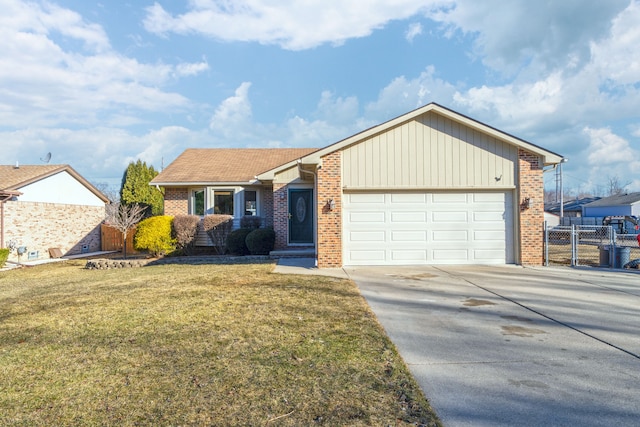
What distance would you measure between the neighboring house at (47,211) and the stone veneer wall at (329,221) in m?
12.3

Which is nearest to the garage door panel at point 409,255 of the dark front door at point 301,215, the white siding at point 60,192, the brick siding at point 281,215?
the dark front door at point 301,215

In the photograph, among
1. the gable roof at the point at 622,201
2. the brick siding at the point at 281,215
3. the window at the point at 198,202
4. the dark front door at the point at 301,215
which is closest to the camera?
the brick siding at the point at 281,215

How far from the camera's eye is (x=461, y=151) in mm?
10891

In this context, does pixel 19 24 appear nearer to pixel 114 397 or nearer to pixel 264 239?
pixel 264 239

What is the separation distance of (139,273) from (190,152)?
32.2 ft

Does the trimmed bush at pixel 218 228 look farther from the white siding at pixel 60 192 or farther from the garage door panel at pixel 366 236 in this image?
the white siding at pixel 60 192

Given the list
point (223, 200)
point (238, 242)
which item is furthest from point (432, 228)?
point (223, 200)

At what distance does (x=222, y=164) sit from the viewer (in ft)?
59.3

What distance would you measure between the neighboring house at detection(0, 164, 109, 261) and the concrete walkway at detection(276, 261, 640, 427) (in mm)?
14288

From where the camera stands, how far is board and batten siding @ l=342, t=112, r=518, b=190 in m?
10.9

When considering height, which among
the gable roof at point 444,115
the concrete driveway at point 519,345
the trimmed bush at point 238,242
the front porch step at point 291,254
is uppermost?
the gable roof at point 444,115

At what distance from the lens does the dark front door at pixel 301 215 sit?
14641 millimetres

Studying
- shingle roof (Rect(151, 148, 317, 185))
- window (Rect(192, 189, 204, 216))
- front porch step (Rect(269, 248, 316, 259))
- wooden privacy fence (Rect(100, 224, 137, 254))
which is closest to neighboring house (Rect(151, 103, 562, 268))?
front porch step (Rect(269, 248, 316, 259))

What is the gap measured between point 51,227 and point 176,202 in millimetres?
5698
